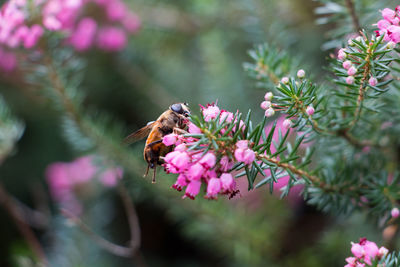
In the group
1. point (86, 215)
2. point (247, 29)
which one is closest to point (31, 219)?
point (86, 215)

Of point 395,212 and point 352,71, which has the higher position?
point 352,71

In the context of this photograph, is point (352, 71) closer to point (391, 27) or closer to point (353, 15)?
point (391, 27)

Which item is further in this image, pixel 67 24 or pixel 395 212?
pixel 67 24

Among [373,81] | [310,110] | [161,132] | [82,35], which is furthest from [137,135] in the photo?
[82,35]

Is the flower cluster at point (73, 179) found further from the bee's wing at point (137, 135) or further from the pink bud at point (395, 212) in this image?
the pink bud at point (395, 212)

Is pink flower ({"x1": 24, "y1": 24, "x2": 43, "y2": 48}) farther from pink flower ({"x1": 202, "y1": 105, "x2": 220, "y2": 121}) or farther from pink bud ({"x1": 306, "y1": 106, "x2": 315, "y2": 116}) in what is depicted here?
pink bud ({"x1": 306, "y1": 106, "x2": 315, "y2": 116})

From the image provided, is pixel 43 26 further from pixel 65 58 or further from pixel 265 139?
pixel 265 139
